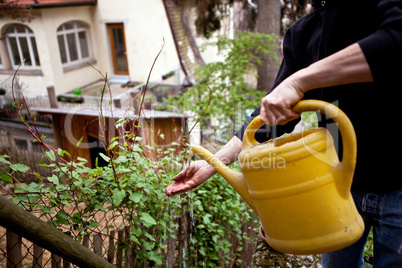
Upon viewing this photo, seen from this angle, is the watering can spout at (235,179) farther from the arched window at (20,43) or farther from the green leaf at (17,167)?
the arched window at (20,43)

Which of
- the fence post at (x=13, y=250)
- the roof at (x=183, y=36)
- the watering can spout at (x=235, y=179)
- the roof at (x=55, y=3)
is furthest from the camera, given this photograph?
the roof at (x=183, y=36)

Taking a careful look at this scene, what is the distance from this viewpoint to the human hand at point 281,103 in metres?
1.02

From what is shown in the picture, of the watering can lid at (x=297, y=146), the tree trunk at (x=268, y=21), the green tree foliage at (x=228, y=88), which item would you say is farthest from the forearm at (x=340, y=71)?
the tree trunk at (x=268, y=21)

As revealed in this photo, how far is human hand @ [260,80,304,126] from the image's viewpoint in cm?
102

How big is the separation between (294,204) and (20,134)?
36.2ft

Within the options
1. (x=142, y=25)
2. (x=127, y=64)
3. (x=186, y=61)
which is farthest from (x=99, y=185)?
(x=127, y=64)

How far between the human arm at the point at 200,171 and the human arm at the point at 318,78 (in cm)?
45

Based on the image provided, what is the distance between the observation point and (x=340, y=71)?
0.95m

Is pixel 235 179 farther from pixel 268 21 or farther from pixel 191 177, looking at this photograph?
pixel 268 21

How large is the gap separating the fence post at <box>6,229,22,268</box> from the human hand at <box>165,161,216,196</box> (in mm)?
826

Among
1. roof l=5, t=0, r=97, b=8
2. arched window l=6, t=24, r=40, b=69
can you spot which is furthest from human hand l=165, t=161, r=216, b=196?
arched window l=6, t=24, r=40, b=69

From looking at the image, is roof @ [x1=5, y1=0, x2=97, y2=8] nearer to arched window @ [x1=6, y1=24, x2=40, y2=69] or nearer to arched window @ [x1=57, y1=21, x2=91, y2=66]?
arched window @ [x1=57, y1=21, x2=91, y2=66]

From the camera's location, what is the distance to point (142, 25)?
1176cm

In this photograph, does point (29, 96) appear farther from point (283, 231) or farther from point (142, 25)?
point (283, 231)
